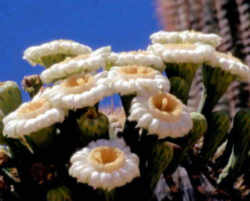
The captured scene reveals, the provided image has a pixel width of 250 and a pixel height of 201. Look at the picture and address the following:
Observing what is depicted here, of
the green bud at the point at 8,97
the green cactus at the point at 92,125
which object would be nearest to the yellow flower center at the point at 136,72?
the green cactus at the point at 92,125

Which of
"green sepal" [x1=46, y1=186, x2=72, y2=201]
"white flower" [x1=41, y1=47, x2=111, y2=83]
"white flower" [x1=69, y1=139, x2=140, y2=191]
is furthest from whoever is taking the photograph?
"white flower" [x1=41, y1=47, x2=111, y2=83]

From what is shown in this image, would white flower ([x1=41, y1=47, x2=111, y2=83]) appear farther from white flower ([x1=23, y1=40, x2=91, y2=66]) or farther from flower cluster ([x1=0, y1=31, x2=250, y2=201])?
white flower ([x1=23, y1=40, x2=91, y2=66])

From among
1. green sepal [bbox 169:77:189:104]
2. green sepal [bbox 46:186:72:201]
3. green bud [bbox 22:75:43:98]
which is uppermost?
green bud [bbox 22:75:43:98]

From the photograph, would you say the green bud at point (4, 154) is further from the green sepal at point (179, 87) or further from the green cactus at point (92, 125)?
the green sepal at point (179, 87)

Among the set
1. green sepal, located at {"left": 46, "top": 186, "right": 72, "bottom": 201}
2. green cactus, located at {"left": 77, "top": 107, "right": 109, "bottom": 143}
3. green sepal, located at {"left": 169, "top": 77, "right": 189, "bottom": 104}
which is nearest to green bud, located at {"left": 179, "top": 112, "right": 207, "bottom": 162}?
green sepal, located at {"left": 169, "top": 77, "right": 189, "bottom": 104}

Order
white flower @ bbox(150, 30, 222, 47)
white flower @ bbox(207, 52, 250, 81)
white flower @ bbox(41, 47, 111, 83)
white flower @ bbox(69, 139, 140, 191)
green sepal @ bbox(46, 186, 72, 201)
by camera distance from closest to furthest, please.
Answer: white flower @ bbox(69, 139, 140, 191) → green sepal @ bbox(46, 186, 72, 201) → white flower @ bbox(41, 47, 111, 83) → white flower @ bbox(207, 52, 250, 81) → white flower @ bbox(150, 30, 222, 47)

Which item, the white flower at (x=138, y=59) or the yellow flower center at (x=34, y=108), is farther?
the white flower at (x=138, y=59)

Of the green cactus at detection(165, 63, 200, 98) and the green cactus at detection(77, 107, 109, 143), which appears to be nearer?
the green cactus at detection(77, 107, 109, 143)
